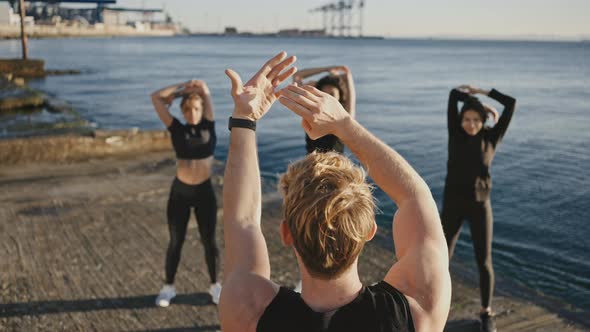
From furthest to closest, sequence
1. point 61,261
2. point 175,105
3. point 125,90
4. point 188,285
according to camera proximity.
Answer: point 125,90, point 175,105, point 61,261, point 188,285

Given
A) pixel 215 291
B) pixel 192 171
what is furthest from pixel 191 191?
pixel 215 291

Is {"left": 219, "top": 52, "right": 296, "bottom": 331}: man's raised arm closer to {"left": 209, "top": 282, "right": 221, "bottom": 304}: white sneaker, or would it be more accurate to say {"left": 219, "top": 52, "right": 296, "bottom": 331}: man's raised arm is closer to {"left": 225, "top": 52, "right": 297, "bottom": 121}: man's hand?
{"left": 225, "top": 52, "right": 297, "bottom": 121}: man's hand

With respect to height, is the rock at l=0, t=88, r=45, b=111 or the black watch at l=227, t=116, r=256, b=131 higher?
the black watch at l=227, t=116, r=256, b=131

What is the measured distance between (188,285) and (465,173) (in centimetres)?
304

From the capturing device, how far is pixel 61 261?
5.70 metres

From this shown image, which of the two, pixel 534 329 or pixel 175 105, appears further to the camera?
pixel 175 105

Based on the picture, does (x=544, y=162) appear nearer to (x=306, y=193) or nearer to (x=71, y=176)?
(x=71, y=176)

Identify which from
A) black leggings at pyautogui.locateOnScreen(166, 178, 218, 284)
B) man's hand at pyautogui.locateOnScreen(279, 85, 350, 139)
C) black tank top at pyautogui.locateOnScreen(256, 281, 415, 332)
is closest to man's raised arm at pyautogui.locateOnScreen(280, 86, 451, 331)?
man's hand at pyautogui.locateOnScreen(279, 85, 350, 139)

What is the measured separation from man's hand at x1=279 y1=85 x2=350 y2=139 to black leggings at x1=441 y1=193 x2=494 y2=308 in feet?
10.8

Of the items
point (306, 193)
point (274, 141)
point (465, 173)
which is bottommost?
point (274, 141)

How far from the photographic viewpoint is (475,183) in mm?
4637

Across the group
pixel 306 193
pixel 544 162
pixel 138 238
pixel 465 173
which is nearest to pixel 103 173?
pixel 138 238

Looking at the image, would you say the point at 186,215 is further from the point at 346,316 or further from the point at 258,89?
the point at 346,316

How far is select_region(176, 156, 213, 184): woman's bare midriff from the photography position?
16.0 feet
